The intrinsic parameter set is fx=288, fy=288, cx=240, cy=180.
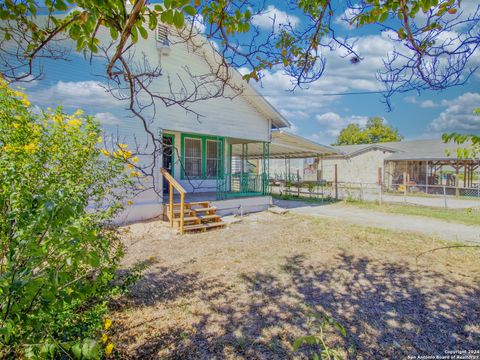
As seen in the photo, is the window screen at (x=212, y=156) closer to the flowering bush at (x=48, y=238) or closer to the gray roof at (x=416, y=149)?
the flowering bush at (x=48, y=238)

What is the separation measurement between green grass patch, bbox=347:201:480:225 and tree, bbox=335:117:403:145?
1701 inches

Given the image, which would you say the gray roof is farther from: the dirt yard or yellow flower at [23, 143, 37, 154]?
yellow flower at [23, 143, 37, 154]

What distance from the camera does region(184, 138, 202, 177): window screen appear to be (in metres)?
11.3

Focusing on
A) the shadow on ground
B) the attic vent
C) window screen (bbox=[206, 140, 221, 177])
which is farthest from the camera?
window screen (bbox=[206, 140, 221, 177])

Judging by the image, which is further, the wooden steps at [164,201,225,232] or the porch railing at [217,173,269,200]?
the porch railing at [217,173,269,200]

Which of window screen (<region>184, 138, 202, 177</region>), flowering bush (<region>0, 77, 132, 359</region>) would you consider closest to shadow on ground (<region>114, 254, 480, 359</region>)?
flowering bush (<region>0, 77, 132, 359</region>)

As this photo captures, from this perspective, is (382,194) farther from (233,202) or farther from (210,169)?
(233,202)

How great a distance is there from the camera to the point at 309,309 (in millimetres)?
3744

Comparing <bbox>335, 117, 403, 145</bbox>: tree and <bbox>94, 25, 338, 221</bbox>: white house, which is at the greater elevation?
<bbox>335, 117, 403, 145</bbox>: tree

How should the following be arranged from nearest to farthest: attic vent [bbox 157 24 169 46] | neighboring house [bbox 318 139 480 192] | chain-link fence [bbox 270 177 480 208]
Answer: attic vent [bbox 157 24 169 46], chain-link fence [bbox 270 177 480 208], neighboring house [bbox 318 139 480 192]

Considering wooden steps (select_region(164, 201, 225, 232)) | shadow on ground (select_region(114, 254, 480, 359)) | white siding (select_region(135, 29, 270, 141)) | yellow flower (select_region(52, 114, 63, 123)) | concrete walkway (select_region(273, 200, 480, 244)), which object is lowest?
shadow on ground (select_region(114, 254, 480, 359))

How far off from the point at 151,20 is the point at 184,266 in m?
4.37

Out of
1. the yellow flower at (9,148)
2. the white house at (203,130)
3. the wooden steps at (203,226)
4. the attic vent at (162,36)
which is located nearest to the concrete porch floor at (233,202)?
the white house at (203,130)

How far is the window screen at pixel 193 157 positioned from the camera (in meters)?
11.3
